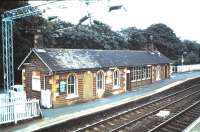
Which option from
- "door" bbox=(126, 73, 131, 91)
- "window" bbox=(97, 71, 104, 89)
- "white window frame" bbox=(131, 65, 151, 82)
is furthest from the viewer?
"white window frame" bbox=(131, 65, 151, 82)

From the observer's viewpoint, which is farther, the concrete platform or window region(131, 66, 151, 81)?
window region(131, 66, 151, 81)

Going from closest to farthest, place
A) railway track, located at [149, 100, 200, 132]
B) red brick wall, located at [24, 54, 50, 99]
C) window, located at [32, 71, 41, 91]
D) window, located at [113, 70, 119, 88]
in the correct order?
railway track, located at [149, 100, 200, 132] → red brick wall, located at [24, 54, 50, 99] → window, located at [32, 71, 41, 91] → window, located at [113, 70, 119, 88]

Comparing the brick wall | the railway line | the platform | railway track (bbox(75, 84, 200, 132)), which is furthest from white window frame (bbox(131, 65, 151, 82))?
the platform

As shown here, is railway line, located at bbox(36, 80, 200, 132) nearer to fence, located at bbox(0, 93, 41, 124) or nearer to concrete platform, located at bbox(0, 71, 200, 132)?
concrete platform, located at bbox(0, 71, 200, 132)

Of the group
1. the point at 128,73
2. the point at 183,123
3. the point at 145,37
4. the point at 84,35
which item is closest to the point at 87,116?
the point at 183,123

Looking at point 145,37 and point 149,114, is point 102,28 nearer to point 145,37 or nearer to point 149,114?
point 145,37

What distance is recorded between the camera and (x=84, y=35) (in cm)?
5141

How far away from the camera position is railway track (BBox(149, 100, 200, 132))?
50.6 feet

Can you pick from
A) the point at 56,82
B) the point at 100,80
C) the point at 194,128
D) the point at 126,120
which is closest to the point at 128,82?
the point at 100,80

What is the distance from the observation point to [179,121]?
17.2 metres

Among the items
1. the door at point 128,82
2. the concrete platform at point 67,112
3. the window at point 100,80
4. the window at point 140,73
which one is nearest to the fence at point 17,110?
the concrete platform at point 67,112

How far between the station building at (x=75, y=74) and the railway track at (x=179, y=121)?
26.0ft

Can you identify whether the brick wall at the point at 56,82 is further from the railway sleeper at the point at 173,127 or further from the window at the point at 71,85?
the railway sleeper at the point at 173,127

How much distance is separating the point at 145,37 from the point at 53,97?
161ft
